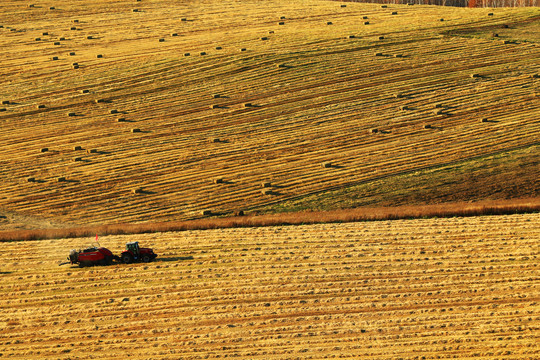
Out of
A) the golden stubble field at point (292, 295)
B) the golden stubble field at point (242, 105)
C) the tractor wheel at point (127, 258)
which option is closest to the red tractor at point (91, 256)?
the golden stubble field at point (292, 295)

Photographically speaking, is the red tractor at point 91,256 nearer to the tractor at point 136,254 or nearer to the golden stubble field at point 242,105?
the tractor at point 136,254

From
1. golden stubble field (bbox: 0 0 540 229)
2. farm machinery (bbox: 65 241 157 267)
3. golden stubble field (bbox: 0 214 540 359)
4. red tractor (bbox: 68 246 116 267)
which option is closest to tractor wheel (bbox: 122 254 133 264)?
farm machinery (bbox: 65 241 157 267)

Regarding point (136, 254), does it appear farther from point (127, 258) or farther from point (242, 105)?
point (242, 105)

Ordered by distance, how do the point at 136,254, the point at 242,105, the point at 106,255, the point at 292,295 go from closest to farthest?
1. the point at 292,295
2. the point at 136,254
3. the point at 106,255
4. the point at 242,105

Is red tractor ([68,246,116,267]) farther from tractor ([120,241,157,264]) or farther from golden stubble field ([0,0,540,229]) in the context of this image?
golden stubble field ([0,0,540,229])

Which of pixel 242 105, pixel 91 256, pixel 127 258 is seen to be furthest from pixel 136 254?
pixel 242 105
